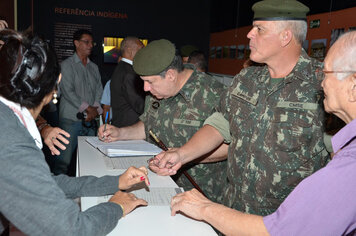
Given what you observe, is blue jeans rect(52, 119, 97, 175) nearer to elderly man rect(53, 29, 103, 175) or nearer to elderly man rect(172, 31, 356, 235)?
elderly man rect(53, 29, 103, 175)

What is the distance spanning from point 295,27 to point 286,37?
0.08 m

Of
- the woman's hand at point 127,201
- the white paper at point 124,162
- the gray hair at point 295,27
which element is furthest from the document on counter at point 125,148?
the gray hair at point 295,27

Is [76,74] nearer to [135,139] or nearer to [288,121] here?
[135,139]

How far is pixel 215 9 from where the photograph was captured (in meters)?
7.09

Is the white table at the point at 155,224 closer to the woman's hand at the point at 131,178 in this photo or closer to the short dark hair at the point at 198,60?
the woman's hand at the point at 131,178

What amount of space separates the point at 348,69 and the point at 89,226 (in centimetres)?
97

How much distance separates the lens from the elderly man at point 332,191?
90 centimetres

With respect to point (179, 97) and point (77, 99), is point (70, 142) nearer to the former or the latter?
point (77, 99)

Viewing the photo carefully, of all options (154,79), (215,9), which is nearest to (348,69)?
(154,79)

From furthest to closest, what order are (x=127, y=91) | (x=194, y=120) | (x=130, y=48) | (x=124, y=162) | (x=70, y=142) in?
(x=70, y=142), (x=130, y=48), (x=127, y=91), (x=194, y=120), (x=124, y=162)

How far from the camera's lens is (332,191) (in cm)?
91

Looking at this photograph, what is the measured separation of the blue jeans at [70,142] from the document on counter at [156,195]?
2840 millimetres

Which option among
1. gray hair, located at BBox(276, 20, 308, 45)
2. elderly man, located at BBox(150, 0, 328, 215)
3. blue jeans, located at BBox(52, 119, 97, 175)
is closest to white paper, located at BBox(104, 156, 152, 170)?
Result: elderly man, located at BBox(150, 0, 328, 215)

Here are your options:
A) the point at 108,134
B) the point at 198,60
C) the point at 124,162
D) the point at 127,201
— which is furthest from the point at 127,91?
the point at 127,201
